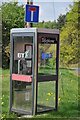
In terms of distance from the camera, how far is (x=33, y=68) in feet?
12.6

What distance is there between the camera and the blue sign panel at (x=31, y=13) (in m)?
3.99

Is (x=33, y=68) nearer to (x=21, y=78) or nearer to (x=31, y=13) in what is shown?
(x=21, y=78)

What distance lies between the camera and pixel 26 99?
3984 millimetres

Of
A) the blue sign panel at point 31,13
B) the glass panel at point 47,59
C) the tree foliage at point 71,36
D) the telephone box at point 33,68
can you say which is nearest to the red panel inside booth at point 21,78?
the telephone box at point 33,68

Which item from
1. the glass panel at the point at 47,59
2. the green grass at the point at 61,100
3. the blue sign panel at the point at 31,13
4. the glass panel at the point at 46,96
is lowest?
the green grass at the point at 61,100

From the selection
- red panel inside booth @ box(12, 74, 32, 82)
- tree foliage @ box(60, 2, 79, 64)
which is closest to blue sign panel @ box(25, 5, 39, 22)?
red panel inside booth @ box(12, 74, 32, 82)

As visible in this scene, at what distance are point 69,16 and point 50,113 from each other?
4524 millimetres

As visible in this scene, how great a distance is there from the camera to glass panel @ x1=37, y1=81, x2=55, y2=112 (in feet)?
13.4

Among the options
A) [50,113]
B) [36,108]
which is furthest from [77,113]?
[36,108]

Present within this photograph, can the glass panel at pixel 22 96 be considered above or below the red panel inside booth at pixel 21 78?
below

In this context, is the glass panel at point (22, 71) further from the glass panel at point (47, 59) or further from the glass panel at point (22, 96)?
the glass panel at point (47, 59)

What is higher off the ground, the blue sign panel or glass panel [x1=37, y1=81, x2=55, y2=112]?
the blue sign panel

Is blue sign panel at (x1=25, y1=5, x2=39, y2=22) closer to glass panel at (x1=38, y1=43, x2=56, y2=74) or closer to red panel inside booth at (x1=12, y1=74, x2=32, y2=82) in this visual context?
glass panel at (x1=38, y1=43, x2=56, y2=74)

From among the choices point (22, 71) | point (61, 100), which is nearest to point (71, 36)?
point (61, 100)
